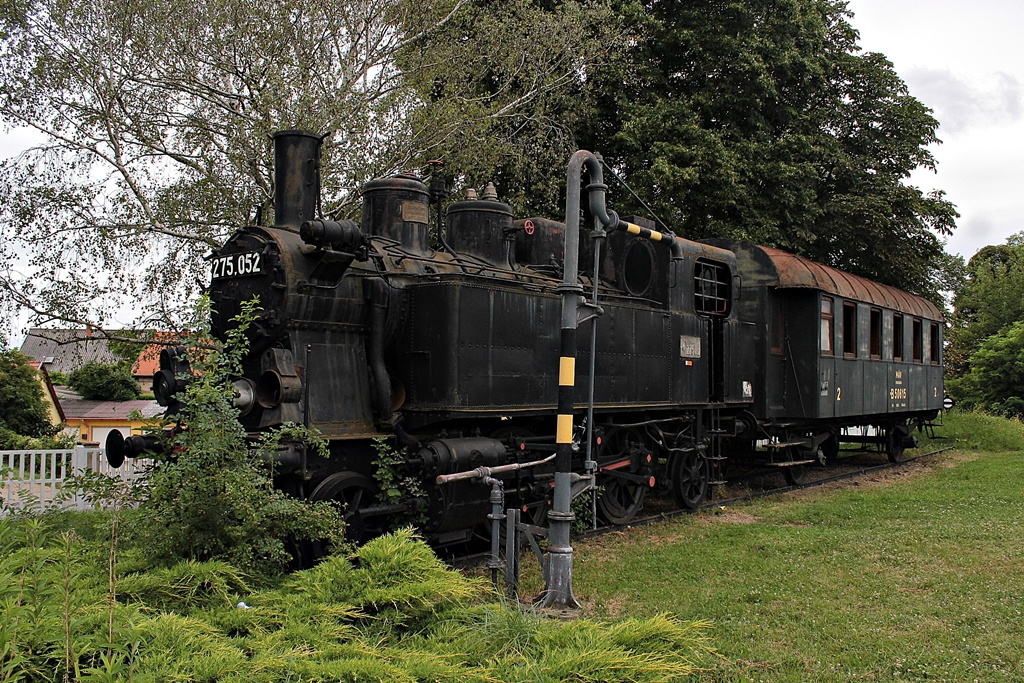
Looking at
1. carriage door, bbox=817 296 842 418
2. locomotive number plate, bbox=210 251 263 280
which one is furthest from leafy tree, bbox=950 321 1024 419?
locomotive number plate, bbox=210 251 263 280

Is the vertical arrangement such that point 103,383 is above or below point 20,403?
above

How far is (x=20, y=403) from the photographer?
59.4ft

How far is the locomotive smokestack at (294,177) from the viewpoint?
7621 mm

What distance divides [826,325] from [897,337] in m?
4.12

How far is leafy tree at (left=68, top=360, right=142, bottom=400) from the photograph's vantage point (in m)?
33.0

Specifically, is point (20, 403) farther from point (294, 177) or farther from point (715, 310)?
point (715, 310)

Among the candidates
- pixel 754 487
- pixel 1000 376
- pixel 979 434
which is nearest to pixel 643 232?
pixel 754 487

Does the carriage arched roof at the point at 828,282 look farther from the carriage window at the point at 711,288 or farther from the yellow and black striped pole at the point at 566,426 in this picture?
the yellow and black striped pole at the point at 566,426

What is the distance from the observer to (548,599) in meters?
6.02

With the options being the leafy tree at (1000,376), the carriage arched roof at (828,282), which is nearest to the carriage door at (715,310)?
the carriage arched roof at (828,282)

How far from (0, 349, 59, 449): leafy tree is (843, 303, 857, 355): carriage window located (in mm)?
16124

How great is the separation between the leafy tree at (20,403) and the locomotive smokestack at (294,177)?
13.1m

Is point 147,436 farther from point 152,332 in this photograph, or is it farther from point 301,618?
point 152,332

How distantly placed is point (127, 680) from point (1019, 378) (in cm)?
3233
